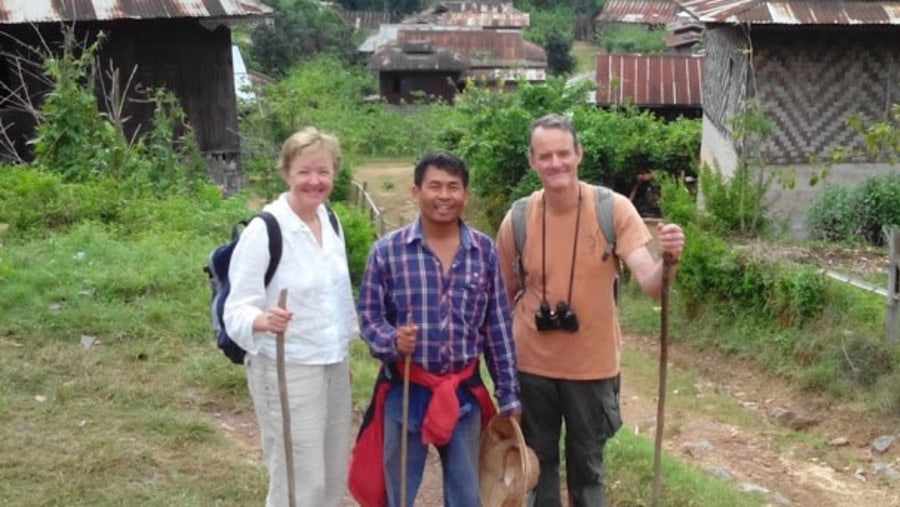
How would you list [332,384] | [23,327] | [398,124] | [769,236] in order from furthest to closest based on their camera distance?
[398,124] < [769,236] < [23,327] < [332,384]

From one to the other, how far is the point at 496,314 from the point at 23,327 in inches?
164

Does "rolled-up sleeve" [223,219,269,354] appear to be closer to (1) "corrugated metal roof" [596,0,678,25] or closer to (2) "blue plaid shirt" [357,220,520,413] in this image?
(2) "blue plaid shirt" [357,220,520,413]

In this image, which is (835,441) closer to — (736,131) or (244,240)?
(244,240)

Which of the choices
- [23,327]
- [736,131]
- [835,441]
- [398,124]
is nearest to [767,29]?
[736,131]

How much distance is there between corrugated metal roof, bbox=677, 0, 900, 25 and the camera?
40.5ft

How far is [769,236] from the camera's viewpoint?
11.0 metres

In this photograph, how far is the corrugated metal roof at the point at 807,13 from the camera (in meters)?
12.4

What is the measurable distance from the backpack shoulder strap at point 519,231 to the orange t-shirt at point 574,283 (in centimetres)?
1

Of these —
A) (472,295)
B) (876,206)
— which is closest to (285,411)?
(472,295)

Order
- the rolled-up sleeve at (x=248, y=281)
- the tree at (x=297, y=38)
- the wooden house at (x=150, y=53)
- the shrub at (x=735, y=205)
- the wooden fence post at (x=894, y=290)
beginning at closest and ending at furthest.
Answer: the rolled-up sleeve at (x=248, y=281) → the wooden fence post at (x=894, y=290) → the shrub at (x=735, y=205) → the wooden house at (x=150, y=53) → the tree at (x=297, y=38)

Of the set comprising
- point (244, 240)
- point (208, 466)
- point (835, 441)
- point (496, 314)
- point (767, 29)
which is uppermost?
point (767, 29)

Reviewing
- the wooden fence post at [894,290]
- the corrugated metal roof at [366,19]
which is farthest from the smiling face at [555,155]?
the corrugated metal roof at [366,19]

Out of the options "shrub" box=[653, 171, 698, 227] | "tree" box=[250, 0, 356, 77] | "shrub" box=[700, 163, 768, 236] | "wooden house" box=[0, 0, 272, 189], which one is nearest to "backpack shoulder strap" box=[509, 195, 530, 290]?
"shrub" box=[653, 171, 698, 227]

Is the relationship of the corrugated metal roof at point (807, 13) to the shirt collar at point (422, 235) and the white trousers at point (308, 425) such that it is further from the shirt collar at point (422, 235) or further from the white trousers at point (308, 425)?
the white trousers at point (308, 425)
